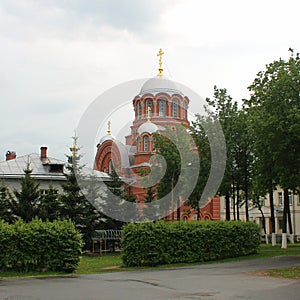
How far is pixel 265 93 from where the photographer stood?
92.0 ft

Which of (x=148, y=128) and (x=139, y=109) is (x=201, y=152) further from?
(x=139, y=109)

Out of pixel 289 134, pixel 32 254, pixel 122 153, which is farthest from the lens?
pixel 122 153

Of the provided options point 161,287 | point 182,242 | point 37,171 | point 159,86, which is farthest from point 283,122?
point 159,86

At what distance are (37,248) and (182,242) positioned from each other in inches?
284

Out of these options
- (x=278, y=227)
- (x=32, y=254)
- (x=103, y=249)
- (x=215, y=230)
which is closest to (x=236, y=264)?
(x=215, y=230)

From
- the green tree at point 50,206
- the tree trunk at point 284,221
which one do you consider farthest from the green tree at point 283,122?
the green tree at point 50,206

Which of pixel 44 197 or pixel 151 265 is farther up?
pixel 44 197

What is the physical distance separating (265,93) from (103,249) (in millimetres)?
16357

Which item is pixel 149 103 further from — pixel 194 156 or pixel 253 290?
pixel 253 290

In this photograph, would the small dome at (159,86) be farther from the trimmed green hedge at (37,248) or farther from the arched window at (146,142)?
the trimmed green hedge at (37,248)

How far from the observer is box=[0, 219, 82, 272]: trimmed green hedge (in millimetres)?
21016

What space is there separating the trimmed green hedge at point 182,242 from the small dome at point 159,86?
33.9m

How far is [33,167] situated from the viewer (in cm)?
4450

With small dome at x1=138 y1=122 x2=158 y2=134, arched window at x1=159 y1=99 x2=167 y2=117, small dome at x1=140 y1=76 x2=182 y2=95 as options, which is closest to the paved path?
small dome at x1=138 y1=122 x2=158 y2=134
